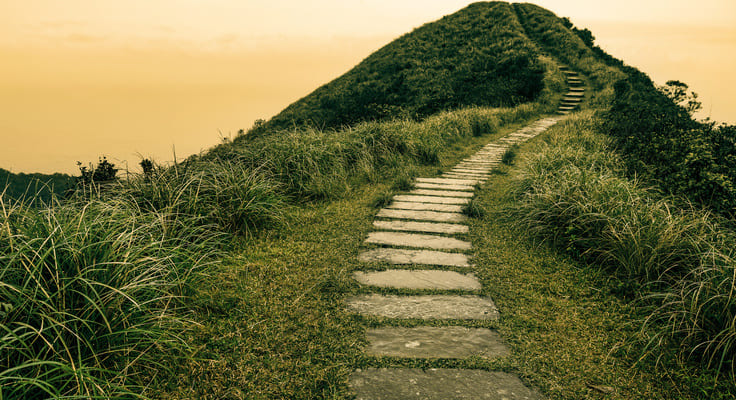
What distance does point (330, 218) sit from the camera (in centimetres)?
439

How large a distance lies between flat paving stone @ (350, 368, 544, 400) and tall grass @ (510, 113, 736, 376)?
980mm

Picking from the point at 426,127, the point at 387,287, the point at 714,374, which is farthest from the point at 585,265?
the point at 426,127

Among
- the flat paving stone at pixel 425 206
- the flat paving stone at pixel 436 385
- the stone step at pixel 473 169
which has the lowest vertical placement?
the flat paving stone at pixel 436 385

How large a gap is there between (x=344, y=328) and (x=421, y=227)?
1.90 metres

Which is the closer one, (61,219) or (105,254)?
(105,254)

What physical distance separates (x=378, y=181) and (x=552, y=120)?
947cm

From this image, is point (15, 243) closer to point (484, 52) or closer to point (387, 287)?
point (387, 287)

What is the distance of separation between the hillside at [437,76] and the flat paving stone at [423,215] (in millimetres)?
12872

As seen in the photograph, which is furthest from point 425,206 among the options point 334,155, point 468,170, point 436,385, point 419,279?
point 436,385

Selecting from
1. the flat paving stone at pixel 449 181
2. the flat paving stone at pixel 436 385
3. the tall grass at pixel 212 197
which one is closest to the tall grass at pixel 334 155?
the flat paving stone at pixel 449 181

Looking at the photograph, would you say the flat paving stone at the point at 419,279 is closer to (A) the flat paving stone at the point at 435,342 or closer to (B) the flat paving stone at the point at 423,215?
(A) the flat paving stone at the point at 435,342

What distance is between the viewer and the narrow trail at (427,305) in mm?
2012

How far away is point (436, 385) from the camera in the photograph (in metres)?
2.01

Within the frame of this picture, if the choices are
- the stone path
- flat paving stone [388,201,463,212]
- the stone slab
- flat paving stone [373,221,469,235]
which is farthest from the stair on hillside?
flat paving stone [373,221,469,235]
